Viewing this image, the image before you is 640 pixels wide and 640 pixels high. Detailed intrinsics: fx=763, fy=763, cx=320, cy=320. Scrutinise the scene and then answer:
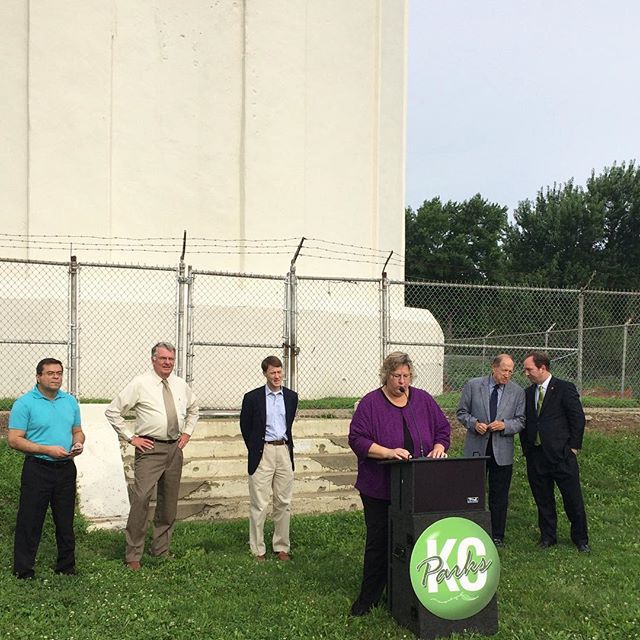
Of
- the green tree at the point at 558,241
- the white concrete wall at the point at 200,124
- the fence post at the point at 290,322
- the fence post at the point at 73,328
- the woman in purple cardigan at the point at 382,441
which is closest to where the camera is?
the woman in purple cardigan at the point at 382,441

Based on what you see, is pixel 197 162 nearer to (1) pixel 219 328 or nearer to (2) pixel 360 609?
(1) pixel 219 328

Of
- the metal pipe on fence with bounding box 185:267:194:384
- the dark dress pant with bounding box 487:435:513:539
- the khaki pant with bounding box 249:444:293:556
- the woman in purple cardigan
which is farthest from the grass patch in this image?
the woman in purple cardigan

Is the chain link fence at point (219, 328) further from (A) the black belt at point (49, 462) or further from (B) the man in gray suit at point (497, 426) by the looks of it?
(A) the black belt at point (49, 462)

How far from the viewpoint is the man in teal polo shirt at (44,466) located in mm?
5961

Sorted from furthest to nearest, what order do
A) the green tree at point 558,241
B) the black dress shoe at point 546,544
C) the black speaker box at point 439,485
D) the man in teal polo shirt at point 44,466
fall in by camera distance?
the green tree at point 558,241 < the black dress shoe at point 546,544 < the man in teal polo shirt at point 44,466 < the black speaker box at point 439,485

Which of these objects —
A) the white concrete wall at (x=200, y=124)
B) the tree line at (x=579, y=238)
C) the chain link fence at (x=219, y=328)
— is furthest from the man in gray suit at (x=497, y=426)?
the tree line at (x=579, y=238)

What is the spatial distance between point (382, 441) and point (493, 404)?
8.78 feet

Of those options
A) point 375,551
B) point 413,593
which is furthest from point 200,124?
point 413,593

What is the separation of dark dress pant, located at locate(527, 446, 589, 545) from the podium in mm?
2459

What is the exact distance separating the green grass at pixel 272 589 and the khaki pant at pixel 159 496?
0.19 meters

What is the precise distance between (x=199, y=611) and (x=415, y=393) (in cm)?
217

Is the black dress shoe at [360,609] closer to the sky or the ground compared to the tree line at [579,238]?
closer to the ground

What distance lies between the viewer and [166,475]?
22.3ft

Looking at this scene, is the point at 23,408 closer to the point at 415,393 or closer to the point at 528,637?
the point at 415,393
